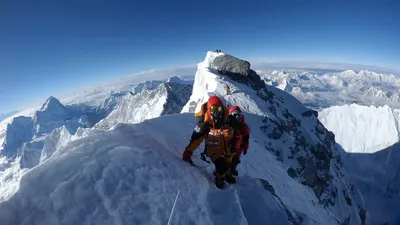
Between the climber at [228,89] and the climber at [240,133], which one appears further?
the climber at [228,89]

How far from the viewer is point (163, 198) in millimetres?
6664

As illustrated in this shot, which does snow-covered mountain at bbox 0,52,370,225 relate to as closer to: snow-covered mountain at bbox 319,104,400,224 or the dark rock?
the dark rock

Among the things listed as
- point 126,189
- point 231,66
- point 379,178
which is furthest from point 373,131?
point 126,189

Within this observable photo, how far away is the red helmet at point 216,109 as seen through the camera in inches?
336

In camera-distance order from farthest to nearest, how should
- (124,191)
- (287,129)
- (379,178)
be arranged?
(379,178), (287,129), (124,191)

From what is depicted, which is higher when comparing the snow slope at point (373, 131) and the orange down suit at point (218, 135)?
the orange down suit at point (218, 135)

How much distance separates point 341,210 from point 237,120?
157 feet

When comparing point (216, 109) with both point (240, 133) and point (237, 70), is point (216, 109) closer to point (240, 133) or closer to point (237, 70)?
point (240, 133)

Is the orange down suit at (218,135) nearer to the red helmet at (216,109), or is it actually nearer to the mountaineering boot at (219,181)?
the red helmet at (216,109)

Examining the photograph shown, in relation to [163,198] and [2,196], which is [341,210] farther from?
[2,196]

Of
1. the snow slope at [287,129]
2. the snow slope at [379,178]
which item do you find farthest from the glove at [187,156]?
the snow slope at [379,178]

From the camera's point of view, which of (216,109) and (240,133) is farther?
(240,133)

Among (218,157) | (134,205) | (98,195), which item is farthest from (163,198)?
(218,157)

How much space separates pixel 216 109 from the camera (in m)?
8.58
